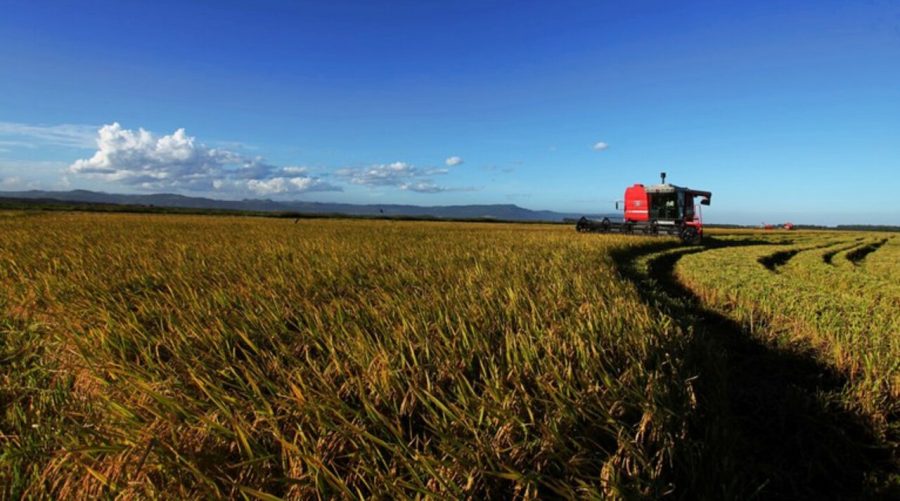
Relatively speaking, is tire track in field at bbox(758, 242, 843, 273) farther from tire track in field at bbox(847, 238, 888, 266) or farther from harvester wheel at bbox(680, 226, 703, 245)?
harvester wheel at bbox(680, 226, 703, 245)

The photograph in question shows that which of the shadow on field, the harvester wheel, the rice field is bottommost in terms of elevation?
the shadow on field

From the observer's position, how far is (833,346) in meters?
4.34

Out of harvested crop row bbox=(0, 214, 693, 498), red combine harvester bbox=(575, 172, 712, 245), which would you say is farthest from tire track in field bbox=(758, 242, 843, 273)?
harvested crop row bbox=(0, 214, 693, 498)

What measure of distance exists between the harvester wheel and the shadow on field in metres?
20.6

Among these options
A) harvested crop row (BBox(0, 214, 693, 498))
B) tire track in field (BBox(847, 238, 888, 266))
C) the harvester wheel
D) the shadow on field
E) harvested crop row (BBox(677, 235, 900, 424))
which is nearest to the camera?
harvested crop row (BBox(0, 214, 693, 498))

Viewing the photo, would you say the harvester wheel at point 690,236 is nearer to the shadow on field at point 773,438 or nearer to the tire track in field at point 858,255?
the tire track in field at point 858,255

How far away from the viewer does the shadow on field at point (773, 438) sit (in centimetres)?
208

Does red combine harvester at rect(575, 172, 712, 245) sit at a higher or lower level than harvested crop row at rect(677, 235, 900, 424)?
higher

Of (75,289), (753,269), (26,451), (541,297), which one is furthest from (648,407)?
(753,269)

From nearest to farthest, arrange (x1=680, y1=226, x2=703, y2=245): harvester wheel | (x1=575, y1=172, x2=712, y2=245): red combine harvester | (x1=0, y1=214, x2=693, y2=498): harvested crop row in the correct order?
(x1=0, y1=214, x2=693, y2=498): harvested crop row
(x1=680, y1=226, x2=703, y2=245): harvester wheel
(x1=575, y1=172, x2=712, y2=245): red combine harvester

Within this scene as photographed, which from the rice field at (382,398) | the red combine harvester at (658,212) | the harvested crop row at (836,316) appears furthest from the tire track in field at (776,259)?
the rice field at (382,398)

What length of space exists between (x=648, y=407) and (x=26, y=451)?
299cm

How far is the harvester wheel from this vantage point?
22.8m

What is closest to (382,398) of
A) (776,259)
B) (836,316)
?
(836,316)
